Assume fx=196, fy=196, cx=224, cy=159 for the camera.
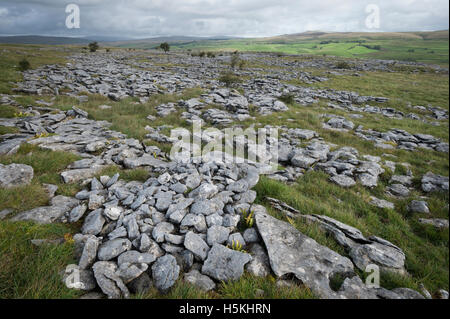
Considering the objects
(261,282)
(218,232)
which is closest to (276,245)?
(261,282)

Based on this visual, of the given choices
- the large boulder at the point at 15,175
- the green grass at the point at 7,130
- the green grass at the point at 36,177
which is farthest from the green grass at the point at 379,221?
the green grass at the point at 7,130

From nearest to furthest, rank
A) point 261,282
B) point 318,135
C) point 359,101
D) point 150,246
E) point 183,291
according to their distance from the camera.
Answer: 1. point 183,291
2. point 261,282
3. point 150,246
4. point 318,135
5. point 359,101

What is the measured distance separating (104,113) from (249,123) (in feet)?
35.9

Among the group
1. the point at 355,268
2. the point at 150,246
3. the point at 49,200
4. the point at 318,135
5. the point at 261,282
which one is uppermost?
the point at 318,135

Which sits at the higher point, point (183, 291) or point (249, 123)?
point (249, 123)

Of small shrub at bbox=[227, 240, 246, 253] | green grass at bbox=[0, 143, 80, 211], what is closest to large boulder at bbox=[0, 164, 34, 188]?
green grass at bbox=[0, 143, 80, 211]

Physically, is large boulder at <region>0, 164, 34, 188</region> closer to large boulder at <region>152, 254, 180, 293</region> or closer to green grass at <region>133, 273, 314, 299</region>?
large boulder at <region>152, 254, 180, 293</region>

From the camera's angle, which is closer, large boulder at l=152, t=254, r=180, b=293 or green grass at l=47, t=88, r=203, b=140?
Answer: large boulder at l=152, t=254, r=180, b=293

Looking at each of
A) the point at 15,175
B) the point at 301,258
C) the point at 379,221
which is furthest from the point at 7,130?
the point at 379,221

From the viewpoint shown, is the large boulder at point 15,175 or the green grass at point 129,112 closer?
the large boulder at point 15,175

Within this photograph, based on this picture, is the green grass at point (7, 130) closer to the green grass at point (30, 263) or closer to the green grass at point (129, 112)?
the green grass at point (129, 112)

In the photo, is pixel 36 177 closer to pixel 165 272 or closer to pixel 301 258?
pixel 165 272

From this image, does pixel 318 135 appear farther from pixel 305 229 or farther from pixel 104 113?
pixel 104 113
